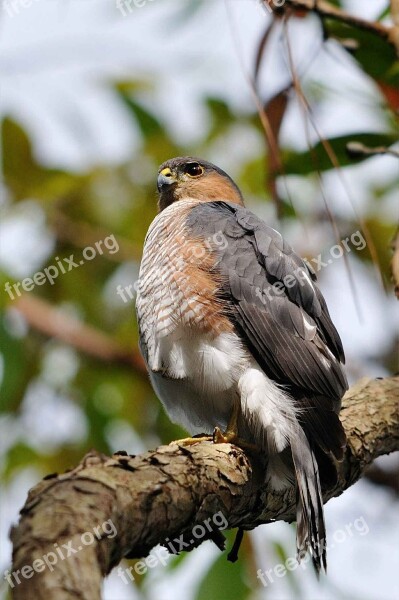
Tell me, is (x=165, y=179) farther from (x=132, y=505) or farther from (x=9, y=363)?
(x=132, y=505)

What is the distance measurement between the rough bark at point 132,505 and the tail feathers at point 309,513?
13cm

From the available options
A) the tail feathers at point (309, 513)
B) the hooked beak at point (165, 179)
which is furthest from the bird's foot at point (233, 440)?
the hooked beak at point (165, 179)

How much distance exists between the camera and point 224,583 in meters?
4.52

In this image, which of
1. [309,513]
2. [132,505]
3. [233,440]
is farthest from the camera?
[233,440]

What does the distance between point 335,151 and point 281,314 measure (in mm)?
1224

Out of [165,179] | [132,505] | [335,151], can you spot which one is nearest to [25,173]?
[165,179]

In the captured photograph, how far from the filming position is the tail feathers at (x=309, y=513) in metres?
3.39

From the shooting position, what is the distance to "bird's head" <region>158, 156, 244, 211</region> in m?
5.44

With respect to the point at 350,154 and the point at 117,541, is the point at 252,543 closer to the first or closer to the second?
the point at 350,154

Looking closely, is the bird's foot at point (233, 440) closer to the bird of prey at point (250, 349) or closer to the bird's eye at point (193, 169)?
the bird of prey at point (250, 349)

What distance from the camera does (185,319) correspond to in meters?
3.85

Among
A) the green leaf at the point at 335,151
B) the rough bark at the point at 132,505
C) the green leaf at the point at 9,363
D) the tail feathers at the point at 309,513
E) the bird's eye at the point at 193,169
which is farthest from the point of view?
the bird's eye at the point at 193,169

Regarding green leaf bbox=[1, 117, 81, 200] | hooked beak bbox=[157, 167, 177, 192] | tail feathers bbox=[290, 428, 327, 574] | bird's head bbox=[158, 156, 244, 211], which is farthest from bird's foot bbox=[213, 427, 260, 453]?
green leaf bbox=[1, 117, 81, 200]

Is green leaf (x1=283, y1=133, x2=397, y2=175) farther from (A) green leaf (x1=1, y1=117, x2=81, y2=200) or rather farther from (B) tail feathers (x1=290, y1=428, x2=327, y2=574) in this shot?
(A) green leaf (x1=1, y1=117, x2=81, y2=200)
